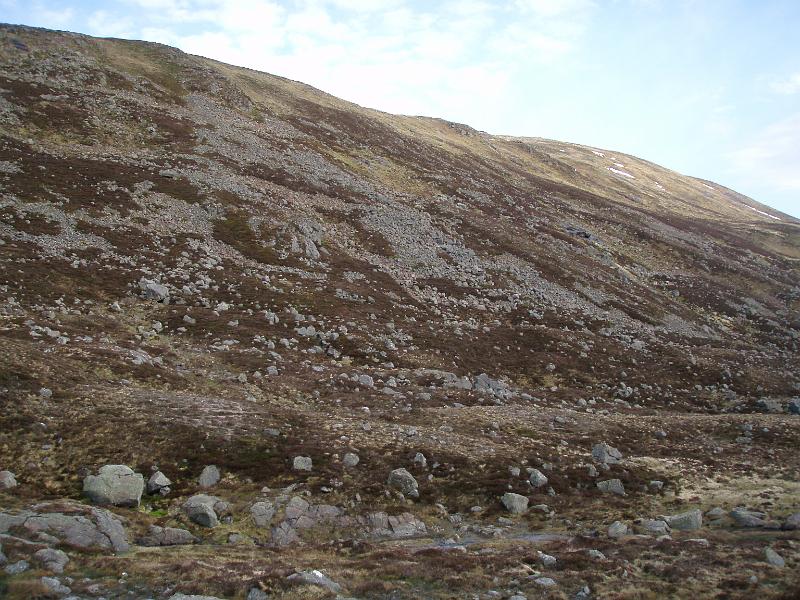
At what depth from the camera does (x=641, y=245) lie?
8725cm

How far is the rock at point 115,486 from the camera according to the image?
1457cm

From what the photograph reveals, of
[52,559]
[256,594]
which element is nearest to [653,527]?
[256,594]

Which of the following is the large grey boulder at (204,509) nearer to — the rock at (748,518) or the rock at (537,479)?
the rock at (537,479)

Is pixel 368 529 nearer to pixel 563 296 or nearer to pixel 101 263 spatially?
pixel 101 263

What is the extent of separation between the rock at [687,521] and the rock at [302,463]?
12.1 metres

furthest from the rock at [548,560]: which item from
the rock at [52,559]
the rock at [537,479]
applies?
the rock at [52,559]

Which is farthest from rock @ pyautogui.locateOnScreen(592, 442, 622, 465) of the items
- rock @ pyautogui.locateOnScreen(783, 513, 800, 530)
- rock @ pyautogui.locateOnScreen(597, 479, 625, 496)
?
rock @ pyautogui.locateOnScreen(783, 513, 800, 530)

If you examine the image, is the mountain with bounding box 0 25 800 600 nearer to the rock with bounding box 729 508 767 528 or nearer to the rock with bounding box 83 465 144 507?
the rock with bounding box 83 465 144 507

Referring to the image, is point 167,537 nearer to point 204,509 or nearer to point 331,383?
point 204,509

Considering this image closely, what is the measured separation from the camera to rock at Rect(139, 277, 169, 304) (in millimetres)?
31297

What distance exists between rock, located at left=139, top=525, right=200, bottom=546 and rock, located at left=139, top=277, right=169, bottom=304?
795 inches

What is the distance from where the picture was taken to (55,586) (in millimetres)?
9797

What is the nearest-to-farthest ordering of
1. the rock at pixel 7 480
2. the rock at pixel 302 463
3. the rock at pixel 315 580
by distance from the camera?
the rock at pixel 315 580
the rock at pixel 7 480
the rock at pixel 302 463

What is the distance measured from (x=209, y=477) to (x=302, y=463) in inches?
123
